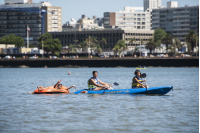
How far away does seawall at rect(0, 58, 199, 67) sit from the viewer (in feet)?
473

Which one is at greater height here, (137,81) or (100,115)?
(137,81)

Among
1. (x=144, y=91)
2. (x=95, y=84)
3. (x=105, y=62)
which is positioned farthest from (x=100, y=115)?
(x=105, y=62)

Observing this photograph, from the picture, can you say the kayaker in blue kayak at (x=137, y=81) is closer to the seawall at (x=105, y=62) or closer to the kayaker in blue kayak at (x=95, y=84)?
the kayaker in blue kayak at (x=95, y=84)

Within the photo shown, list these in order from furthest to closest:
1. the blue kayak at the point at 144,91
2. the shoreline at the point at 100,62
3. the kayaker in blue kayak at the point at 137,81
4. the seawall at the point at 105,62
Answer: the shoreline at the point at 100,62, the seawall at the point at 105,62, the blue kayak at the point at 144,91, the kayaker in blue kayak at the point at 137,81

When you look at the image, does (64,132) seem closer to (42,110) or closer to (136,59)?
(42,110)

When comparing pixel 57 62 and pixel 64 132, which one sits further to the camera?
pixel 57 62

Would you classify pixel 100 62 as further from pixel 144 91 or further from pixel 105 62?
pixel 144 91

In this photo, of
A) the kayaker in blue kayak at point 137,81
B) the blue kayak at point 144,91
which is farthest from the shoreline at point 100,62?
the kayaker in blue kayak at point 137,81

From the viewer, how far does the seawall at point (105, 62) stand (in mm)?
144125

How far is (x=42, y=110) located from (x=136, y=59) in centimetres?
12314

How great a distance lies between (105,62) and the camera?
153250 mm

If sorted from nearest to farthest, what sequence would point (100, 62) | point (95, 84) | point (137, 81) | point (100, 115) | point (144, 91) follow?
point (100, 115), point (137, 81), point (95, 84), point (144, 91), point (100, 62)

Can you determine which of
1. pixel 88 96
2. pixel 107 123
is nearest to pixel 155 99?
pixel 88 96

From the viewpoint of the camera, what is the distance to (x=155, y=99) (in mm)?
31594
